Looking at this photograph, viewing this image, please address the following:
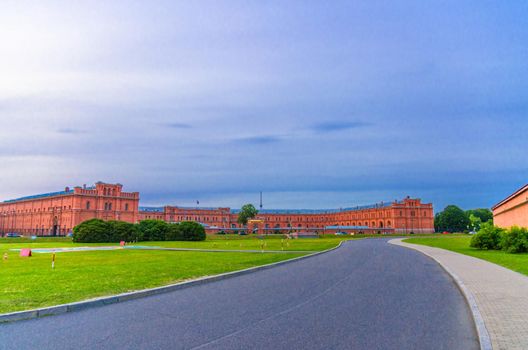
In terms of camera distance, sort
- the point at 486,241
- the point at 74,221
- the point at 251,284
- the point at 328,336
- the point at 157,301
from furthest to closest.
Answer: the point at 74,221 < the point at 486,241 < the point at 251,284 < the point at 157,301 < the point at 328,336

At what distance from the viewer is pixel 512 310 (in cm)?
947

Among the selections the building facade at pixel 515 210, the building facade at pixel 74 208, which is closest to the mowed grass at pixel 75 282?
the building facade at pixel 515 210

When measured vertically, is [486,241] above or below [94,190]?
below

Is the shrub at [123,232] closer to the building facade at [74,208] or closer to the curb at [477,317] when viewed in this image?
the curb at [477,317]

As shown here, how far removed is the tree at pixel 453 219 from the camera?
141750 millimetres

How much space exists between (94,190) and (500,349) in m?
115

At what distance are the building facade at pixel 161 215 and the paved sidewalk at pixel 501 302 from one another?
349 ft

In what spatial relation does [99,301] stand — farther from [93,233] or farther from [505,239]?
[93,233]

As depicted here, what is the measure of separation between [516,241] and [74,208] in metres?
103

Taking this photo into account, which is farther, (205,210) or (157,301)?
(205,210)

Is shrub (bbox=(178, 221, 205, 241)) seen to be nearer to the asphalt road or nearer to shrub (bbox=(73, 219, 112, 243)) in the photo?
shrub (bbox=(73, 219, 112, 243))

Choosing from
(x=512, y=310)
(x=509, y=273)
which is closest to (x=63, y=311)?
(x=512, y=310)

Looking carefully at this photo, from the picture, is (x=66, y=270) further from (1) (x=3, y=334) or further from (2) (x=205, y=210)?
(2) (x=205, y=210)

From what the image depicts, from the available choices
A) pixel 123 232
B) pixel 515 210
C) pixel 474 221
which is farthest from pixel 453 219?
pixel 123 232
